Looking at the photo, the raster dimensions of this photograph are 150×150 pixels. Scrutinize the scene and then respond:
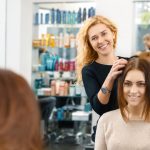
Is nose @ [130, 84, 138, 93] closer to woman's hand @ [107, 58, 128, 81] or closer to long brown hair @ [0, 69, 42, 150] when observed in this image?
woman's hand @ [107, 58, 128, 81]

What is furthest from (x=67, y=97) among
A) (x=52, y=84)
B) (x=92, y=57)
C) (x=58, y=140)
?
(x=92, y=57)

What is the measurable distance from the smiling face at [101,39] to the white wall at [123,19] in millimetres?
1989

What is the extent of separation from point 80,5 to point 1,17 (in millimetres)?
994

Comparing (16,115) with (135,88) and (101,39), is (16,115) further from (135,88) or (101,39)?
(101,39)

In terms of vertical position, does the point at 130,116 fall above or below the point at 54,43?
below

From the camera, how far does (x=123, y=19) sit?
13.6 ft

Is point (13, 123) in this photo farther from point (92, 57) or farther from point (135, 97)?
point (92, 57)

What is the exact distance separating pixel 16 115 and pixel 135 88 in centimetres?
124

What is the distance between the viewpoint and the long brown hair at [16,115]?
772 mm

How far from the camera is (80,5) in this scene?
4.73 metres

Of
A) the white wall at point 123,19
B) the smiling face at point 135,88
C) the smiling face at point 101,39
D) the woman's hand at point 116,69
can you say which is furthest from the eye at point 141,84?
the white wall at point 123,19

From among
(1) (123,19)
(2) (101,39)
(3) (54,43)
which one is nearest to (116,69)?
(2) (101,39)

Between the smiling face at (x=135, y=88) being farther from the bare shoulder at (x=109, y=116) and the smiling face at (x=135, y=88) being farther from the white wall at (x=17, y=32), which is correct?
the white wall at (x=17, y=32)

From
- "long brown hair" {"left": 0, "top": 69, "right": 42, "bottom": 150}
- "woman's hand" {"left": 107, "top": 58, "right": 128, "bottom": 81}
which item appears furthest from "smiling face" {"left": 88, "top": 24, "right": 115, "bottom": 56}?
"long brown hair" {"left": 0, "top": 69, "right": 42, "bottom": 150}
